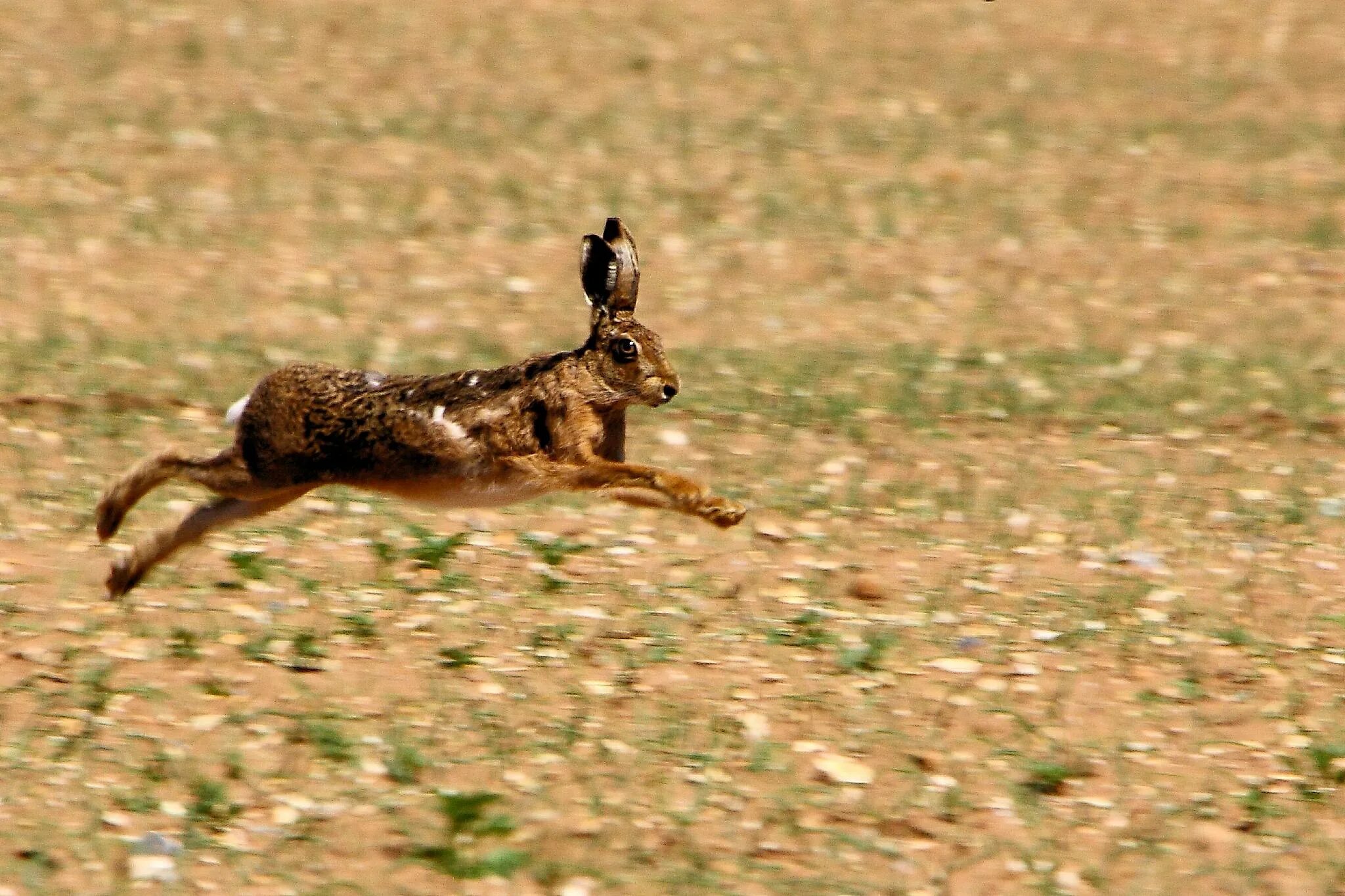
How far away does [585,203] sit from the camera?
1648 centimetres

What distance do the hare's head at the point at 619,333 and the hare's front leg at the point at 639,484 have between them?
0.29 meters

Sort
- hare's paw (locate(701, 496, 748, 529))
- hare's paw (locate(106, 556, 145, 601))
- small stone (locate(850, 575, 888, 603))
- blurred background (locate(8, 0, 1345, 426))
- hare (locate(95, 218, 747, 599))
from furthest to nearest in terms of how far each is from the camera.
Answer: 1. blurred background (locate(8, 0, 1345, 426))
2. small stone (locate(850, 575, 888, 603))
3. hare's paw (locate(106, 556, 145, 601))
4. hare (locate(95, 218, 747, 599))
5. hare's paw (locate(701, 496, 748, 529))

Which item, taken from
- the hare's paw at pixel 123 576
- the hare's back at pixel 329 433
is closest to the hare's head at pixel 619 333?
the hare's back at pixel 329 433

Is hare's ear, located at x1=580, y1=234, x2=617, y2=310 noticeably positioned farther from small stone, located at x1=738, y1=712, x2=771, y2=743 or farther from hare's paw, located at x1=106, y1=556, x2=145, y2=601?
hare's paw, located at x1=106, y1=556, x2=145, y2=601

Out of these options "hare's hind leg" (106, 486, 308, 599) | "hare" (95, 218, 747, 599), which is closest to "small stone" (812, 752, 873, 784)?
"hare" (95, 218, 747, 599)

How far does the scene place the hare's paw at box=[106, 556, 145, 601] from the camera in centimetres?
804

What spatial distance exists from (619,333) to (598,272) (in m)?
0.25

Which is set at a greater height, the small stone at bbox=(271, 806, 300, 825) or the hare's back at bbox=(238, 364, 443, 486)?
the hare's back at bbox=(238, 364, 443, 486)

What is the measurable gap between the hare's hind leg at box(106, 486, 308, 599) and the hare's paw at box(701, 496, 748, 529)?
1.70 meters

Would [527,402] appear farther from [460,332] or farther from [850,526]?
[460,332]

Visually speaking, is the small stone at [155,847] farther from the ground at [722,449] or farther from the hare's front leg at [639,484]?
the hare's front leg at [639,484]

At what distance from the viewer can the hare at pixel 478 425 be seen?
7.78 meters

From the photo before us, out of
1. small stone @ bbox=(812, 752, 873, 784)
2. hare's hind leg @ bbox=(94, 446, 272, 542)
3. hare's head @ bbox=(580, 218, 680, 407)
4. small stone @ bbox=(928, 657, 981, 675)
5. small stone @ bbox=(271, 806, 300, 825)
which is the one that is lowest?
small stone @ bbox=(271, 806, 300, 825)

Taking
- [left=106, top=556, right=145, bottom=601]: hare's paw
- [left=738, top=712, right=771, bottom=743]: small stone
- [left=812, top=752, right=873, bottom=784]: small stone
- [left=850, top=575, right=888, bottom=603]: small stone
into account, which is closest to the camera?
[left=812, top=752, right=873, bottom=784]: small stone
